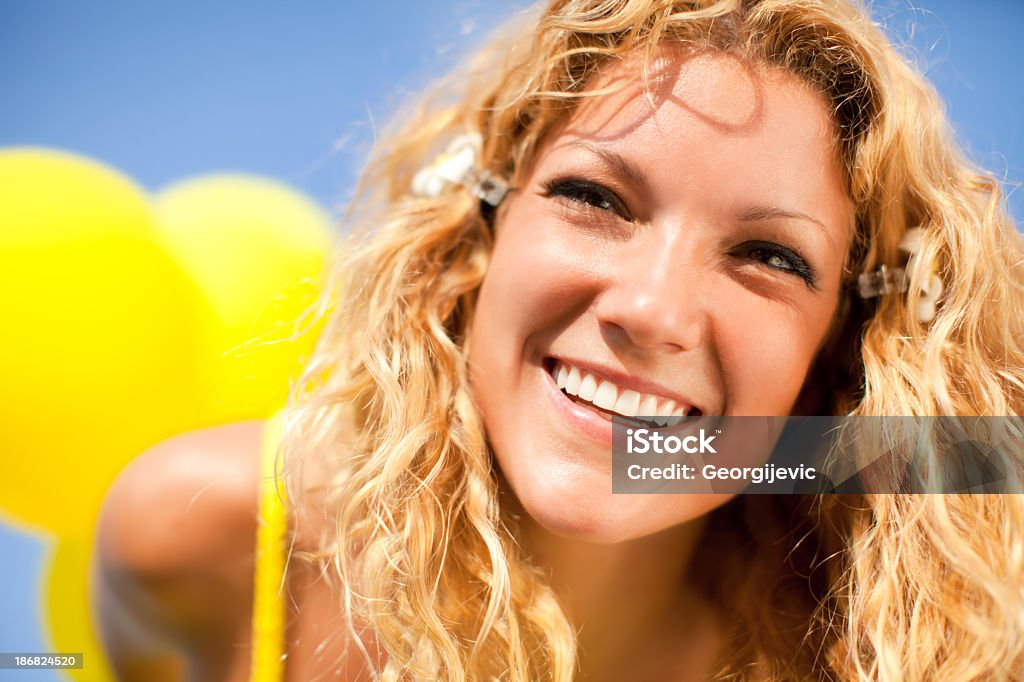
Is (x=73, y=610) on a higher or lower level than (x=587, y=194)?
lower

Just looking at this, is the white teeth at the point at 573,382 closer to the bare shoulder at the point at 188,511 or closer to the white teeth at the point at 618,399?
the white teeth at the point at 618,399

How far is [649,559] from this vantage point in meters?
1.44

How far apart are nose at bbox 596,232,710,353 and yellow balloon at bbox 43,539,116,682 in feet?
4.08

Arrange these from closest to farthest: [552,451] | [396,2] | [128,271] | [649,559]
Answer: [552,451], [649,559], [128,271], [396,2]

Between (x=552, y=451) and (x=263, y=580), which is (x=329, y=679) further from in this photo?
(x=552, y=451)

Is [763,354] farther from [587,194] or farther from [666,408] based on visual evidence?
[587,194]

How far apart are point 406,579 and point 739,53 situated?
0.94 meters

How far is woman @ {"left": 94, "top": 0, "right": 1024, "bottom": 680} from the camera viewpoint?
1.09 meters

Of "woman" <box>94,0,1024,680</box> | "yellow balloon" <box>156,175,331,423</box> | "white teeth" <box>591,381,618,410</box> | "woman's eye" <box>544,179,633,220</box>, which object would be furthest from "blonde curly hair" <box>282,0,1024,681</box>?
"yellow balloon" <box>156,175,331,423</box>

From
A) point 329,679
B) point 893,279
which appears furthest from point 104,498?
point 893,279

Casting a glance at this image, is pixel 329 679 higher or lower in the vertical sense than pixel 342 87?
lower

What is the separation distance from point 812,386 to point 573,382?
0.54 meters

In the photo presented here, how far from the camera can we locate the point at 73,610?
5.42 feet

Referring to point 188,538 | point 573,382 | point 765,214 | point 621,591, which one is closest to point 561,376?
point 573,382
